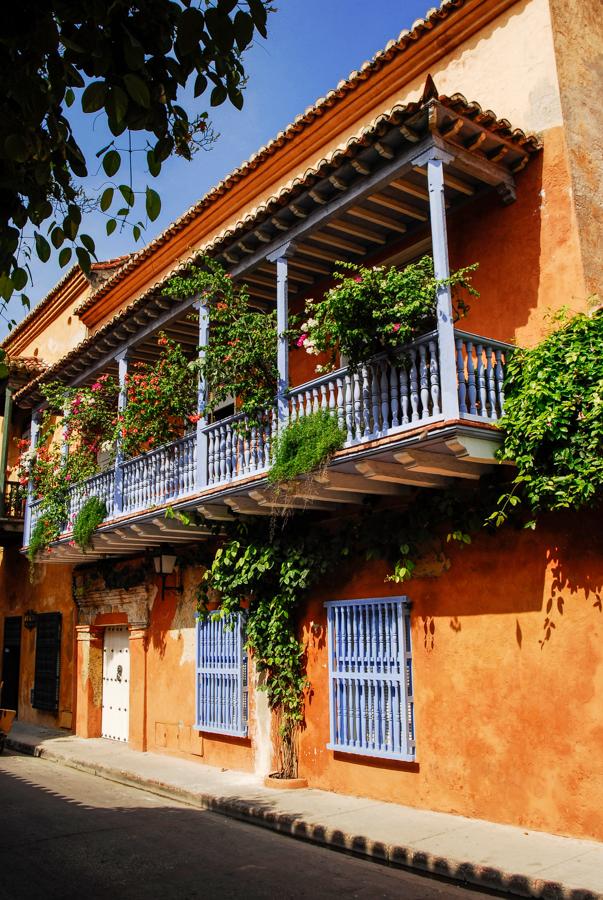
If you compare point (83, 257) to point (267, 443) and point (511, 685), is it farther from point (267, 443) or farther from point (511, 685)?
point (511, 685)

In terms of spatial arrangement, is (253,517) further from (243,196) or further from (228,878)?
(243,196)

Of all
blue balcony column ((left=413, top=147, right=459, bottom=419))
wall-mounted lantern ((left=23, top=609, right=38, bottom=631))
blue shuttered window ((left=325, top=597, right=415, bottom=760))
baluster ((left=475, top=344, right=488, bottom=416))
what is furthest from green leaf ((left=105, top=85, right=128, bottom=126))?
wall-mounted lantern ((left=23, top=609, right=38, bottom=631))

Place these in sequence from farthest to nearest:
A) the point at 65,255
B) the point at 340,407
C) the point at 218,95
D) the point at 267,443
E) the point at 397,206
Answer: the point at 267,443
the point at 397,206
the point at 340,407
the point at 65,255
the point at 218,95

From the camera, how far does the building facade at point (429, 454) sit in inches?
266

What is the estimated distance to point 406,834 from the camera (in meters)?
6.78

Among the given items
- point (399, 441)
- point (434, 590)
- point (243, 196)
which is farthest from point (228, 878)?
point (243, 196)

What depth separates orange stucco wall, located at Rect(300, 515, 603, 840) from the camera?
6445 mm

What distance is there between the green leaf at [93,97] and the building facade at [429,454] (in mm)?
3818

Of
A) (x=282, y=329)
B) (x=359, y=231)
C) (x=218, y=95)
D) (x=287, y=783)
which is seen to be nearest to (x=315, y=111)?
(x=359, y=231)

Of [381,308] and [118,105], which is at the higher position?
[381,308]

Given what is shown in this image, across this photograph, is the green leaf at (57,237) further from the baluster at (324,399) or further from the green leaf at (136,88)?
the baluster at (324,399)

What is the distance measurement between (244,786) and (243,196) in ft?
29.3

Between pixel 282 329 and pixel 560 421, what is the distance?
3.52 m

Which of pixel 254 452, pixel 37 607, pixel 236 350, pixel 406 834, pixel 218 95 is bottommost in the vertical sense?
pixel 406 834
